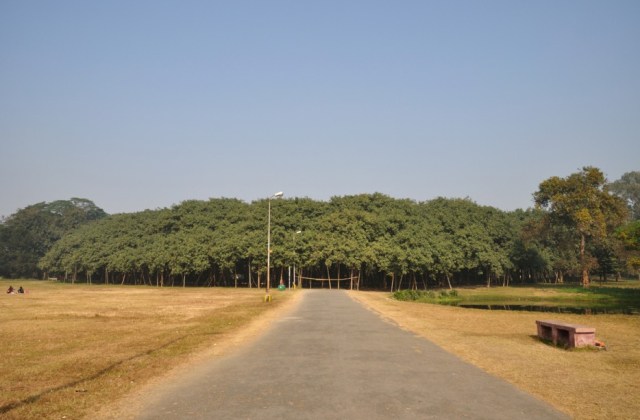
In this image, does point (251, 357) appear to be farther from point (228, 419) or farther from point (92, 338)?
point (92, 338)

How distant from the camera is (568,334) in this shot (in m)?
14.2

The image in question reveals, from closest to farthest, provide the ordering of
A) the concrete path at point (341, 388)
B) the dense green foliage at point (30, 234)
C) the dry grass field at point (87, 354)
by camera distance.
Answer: the concrete path at point (341, 388), the dry grass field at point (87, 354), the dense green foliage at point (30, 234)

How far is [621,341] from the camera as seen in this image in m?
15.5

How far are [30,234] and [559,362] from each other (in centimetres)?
13631

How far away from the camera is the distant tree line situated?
65688 mm

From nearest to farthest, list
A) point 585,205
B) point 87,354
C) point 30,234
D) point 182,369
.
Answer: point 182,369, point 87,354, point 585,205, point 30,234

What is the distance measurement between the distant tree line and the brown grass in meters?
46.3

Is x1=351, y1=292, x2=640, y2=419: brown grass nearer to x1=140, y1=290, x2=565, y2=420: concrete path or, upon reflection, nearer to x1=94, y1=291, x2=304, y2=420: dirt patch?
x1=140, y1=290, x2=565, y2=420: concrete path

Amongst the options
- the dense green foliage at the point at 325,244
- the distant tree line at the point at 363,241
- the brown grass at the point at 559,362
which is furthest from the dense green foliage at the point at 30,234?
the brown grass at the point at 559,362

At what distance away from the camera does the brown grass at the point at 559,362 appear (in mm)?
7914

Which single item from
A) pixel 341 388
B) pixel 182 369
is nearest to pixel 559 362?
pixel 341 388

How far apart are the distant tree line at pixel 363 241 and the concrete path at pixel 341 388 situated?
5337 centimetres

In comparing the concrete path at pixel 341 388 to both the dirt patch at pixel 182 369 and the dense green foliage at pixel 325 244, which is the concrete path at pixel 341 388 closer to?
the dirt patch at pixel 182 369

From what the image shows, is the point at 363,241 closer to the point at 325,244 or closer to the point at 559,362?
the point at 325,244
